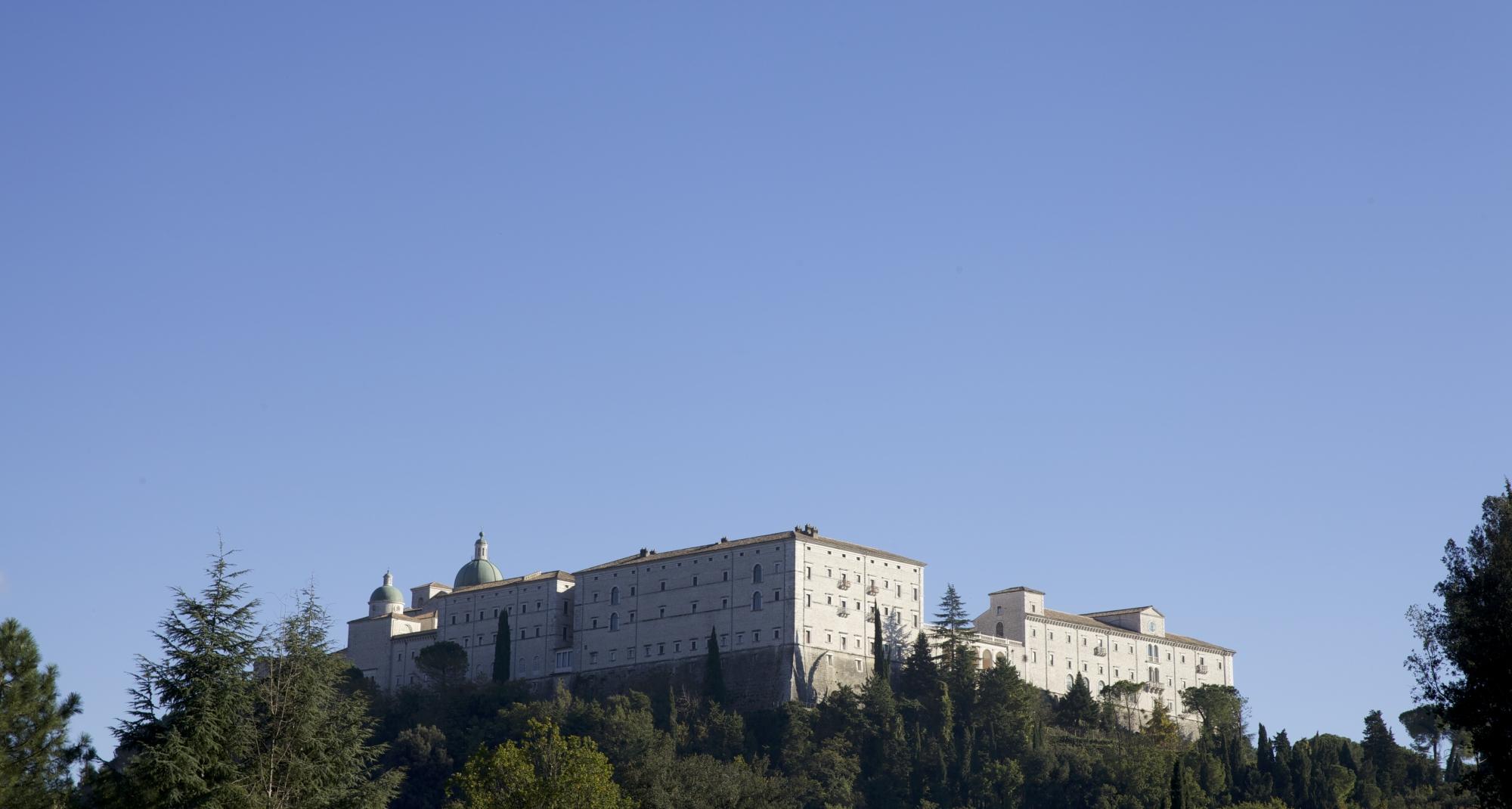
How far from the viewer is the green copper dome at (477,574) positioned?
4774 inches

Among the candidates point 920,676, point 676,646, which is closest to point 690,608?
point 676,646

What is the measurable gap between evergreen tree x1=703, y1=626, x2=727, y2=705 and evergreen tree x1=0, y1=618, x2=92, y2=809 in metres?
68.5

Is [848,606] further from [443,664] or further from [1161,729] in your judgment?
[443,664]

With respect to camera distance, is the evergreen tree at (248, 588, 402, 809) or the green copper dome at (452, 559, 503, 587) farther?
the green copper dome at (452, 559, 503, 587)

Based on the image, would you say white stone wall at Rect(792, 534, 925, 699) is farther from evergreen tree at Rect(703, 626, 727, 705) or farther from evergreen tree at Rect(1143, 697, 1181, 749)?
evergreen tree at Rect(1143, 697, 1181, 749)

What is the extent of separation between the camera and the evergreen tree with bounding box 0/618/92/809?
108 ft

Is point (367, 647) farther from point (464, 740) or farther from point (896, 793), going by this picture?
point (896, 793)

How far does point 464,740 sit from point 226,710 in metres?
66.4

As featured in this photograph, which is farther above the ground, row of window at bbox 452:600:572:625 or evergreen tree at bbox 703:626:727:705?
row of window at bbox 452:600:572:625

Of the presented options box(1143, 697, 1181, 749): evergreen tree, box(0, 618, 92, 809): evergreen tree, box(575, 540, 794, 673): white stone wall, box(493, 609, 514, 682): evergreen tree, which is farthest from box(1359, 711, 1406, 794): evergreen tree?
box(0, 618, 92, 809): evergreen tree

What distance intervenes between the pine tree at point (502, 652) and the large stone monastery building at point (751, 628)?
53 cm

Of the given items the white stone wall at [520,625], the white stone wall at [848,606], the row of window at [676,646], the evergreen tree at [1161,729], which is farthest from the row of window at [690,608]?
the evergreen tree at [1161,729]

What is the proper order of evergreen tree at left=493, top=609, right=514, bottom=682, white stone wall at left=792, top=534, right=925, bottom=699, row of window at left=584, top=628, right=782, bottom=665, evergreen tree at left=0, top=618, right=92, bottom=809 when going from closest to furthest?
evergreen tree at left=0, top=618, right=92, bottom=809
row of window at left=584, top=628, right=782, bottom=665
white stone wall at left=792, top=534, right=925, bottom=699
evergreen tree at left=493, top=609, right=514, bottom=682

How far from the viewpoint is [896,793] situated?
9456 cm
